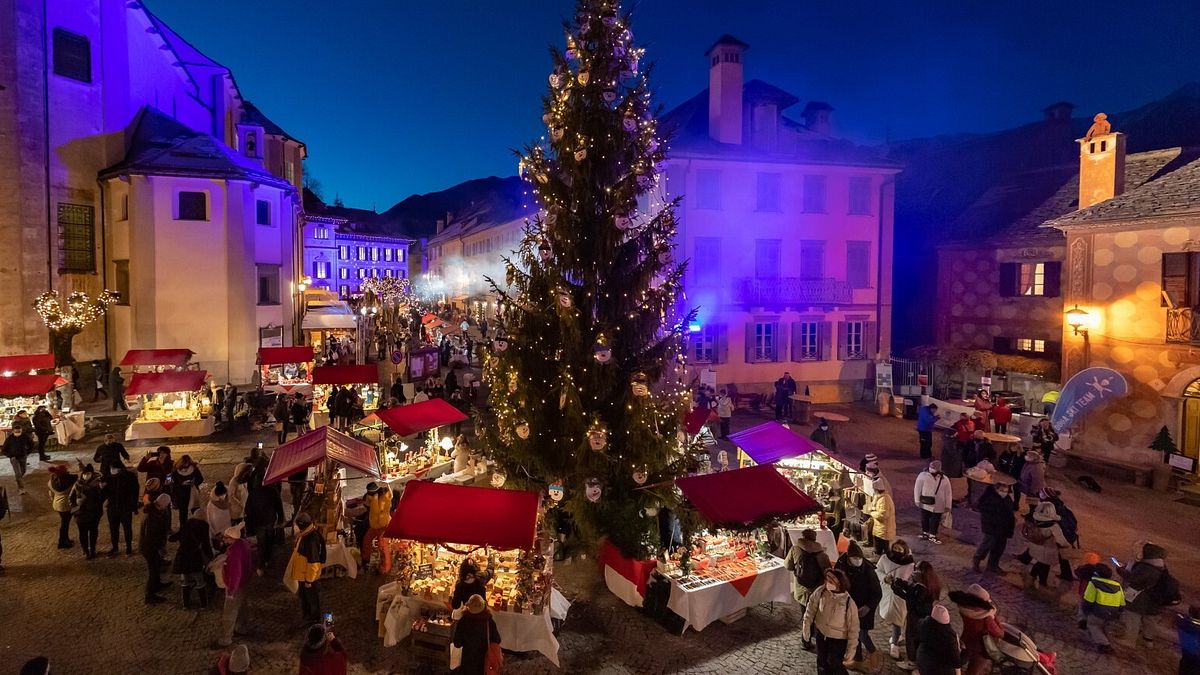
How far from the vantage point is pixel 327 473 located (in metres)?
11.6

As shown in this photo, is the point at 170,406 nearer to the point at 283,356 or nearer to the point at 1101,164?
the point at 283,356

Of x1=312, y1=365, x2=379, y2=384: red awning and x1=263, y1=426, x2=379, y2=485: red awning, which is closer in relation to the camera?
x1=263, y1=426, x2=379, y2=485: red awning

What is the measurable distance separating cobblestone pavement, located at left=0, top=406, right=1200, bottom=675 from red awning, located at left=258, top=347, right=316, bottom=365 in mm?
12853

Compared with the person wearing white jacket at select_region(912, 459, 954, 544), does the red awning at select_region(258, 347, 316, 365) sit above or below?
above

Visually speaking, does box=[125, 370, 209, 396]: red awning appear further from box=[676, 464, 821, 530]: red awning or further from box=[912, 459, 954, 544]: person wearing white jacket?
box=[912, 459, 954, 544]: person wearing white jacket

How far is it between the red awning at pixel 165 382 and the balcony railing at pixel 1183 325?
26.5 metres

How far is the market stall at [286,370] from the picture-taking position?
1017 inches

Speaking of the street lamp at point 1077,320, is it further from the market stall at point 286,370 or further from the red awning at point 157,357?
the red awning at point 157,357

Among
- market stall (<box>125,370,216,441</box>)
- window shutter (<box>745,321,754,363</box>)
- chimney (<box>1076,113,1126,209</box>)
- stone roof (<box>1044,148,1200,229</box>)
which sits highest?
chimney (<box>1076,113,1126,209</box>)

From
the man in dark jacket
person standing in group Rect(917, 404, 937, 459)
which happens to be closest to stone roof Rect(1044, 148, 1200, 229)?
person standing in group Rect(917, 404, 937, 459)

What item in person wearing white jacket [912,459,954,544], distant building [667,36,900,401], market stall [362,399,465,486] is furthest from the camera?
distant building [667,36,900,401]

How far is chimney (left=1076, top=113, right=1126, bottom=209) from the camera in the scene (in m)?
19.1

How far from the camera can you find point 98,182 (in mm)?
28797

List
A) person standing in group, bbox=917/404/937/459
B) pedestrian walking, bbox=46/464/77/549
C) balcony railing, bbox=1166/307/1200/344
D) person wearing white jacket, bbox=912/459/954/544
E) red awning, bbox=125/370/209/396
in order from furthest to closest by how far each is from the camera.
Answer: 1. red awning, bbox=125/370/209/396
2. person standing in group, bbox=917/404/937/459
3. balcony railing, bbox=1166/307/1200/344
4. person wearing white jacket, bbox=912/459/954/544
5. pedestrian walking, bbox=46/464/77/549
